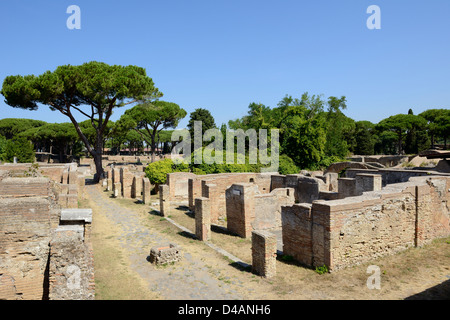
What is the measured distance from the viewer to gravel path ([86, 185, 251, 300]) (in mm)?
6364

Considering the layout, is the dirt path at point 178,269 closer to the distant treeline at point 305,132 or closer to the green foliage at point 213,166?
the green foliage at point 213,166

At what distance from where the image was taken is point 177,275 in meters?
7.33

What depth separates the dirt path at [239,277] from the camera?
20.5ft

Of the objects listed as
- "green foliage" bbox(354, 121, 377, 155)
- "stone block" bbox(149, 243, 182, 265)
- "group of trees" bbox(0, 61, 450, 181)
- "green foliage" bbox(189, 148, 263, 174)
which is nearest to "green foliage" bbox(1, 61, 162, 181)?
"group of trees" bbox(0, 61, 450, 181)

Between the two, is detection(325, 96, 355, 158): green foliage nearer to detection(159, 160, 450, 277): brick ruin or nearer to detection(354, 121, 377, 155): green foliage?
detection(354, 121, 377, 155): green foliage

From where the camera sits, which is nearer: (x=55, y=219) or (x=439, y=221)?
(x=55, y=219)

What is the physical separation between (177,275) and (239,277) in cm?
157

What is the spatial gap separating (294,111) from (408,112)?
113ft

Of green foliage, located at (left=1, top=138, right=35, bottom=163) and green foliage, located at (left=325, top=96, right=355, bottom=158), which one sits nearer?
green foliage, located at (left=1, top=138, right=35, bottom=163)

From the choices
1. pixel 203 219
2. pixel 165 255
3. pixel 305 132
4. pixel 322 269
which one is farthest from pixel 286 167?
pixel 165 255

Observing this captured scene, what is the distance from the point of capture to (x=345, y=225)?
281 inches
